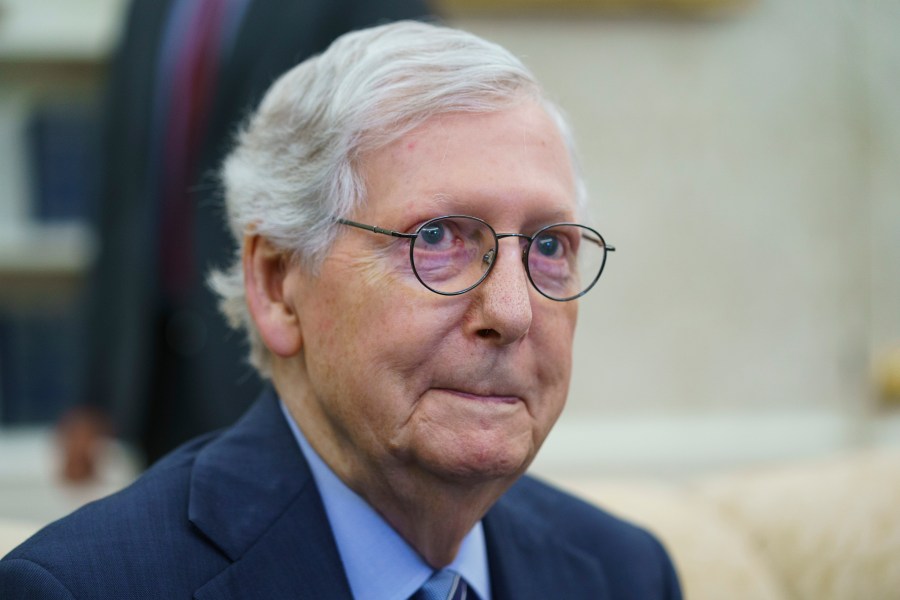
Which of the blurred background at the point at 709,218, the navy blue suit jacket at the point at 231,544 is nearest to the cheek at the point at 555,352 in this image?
the navy blue suit jacket at the point at 231,544

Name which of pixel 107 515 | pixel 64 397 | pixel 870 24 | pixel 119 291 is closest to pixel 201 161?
pixel 119 291

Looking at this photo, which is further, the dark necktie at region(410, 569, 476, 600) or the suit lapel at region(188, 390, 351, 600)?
the dark necktie at region(410, 569, 476, 600)

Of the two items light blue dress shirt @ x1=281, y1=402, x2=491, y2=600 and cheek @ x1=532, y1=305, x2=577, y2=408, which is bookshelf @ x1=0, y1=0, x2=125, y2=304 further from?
cheek @ x1=532, y1=305, x2=577, y2=408

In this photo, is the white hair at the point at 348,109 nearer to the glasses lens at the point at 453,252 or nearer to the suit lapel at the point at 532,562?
the glasses lens at the point at 453,252

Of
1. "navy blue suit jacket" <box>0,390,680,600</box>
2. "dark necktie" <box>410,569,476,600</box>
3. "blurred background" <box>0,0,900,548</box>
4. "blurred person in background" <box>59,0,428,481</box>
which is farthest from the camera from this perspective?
"blurred background" <box>0,0,900,548</box>

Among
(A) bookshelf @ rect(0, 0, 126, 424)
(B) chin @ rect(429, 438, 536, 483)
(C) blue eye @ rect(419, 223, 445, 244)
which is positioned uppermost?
(C) blue eye @ rect(419, 223, 445, 244)

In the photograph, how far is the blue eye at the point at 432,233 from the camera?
133 centimetres

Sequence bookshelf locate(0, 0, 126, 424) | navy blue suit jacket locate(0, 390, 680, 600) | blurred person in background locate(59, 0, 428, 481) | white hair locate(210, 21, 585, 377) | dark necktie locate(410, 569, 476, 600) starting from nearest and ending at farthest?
navy blue suit jacket locate(0, 390, 680, 600) → white hair locate(210, 21, 585, 377) → dark necktie locate(410, 569, 476, 600) → blurred person in background locate(59, 0, 428, 481) → bookshelf locate(0, 0, 126, 424)

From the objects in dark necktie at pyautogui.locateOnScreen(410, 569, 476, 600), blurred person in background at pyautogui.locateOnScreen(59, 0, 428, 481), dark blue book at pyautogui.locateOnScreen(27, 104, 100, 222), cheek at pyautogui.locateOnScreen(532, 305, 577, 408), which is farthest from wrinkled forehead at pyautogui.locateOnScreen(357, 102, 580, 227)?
dark blue book at pyautogui.locateOnScreen(27, 104, 100, 222)

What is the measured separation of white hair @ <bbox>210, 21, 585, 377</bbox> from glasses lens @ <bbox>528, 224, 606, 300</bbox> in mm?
105

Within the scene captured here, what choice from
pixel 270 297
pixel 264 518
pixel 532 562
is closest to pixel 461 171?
pixel 270 297

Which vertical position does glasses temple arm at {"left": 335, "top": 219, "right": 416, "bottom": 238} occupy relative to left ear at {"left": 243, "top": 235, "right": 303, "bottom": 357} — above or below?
above

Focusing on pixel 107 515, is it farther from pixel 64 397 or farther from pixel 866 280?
pixel 866 280

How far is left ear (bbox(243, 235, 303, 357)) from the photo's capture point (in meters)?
1.45
